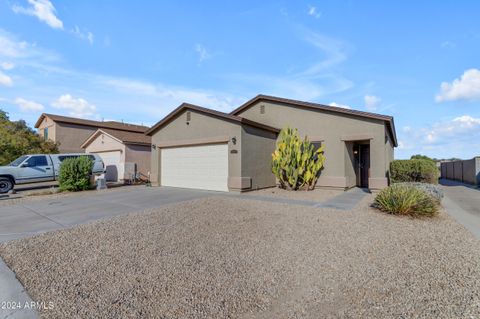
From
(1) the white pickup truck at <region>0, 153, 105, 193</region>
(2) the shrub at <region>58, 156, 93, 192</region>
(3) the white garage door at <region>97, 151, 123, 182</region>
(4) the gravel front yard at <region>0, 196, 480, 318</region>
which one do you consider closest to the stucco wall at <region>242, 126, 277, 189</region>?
(4) the gravel front yard at <region>0, 196, 480, 318</region>

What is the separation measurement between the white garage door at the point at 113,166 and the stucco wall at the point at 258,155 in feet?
35.4

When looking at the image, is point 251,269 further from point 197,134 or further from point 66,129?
point 66,129

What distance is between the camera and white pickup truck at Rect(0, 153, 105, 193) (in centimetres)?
1191

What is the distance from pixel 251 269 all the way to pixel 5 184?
14.9m

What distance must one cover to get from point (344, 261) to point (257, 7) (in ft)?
35.8

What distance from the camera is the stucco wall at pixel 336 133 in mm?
11398

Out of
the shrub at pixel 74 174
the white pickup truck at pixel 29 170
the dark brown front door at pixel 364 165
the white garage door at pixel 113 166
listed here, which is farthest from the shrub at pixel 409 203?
the white garage door at pixel 113 166

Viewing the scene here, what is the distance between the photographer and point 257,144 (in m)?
12.3

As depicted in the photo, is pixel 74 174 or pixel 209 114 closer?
pixel 74 174

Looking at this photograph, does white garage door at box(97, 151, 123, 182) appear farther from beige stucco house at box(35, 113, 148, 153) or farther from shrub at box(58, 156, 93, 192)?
beige stucco house at box(35, 113, 148, 153)

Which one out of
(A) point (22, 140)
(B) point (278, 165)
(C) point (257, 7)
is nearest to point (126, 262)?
(B) point (278, 165)

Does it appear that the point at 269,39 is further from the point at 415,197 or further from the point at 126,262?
the point at 126,262

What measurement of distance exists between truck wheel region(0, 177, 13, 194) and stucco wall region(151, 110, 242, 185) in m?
7.01

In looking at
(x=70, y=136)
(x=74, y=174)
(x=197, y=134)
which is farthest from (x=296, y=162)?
(x=70, y=136)
